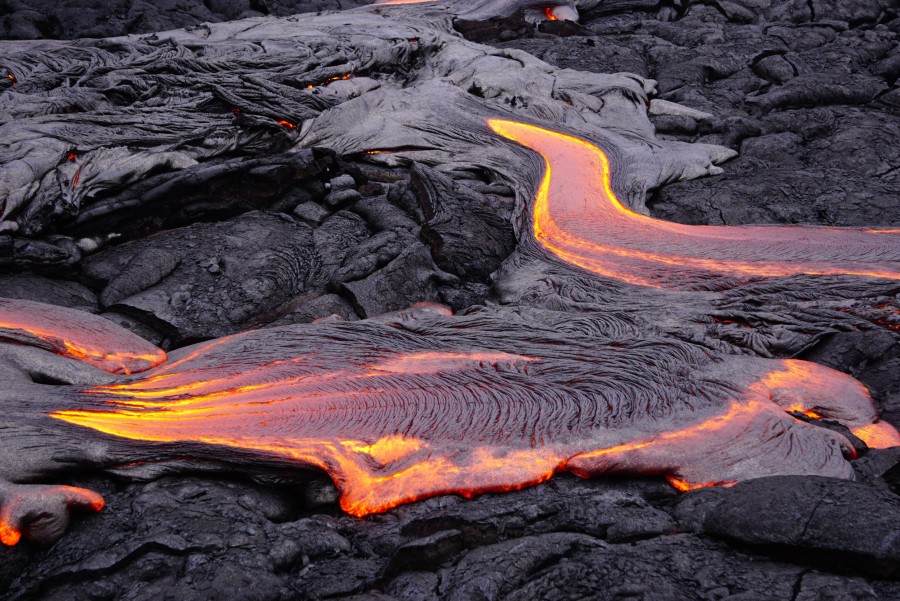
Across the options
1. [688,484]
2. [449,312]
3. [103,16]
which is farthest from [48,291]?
[103,16]

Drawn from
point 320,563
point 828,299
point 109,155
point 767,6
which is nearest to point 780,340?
point 828,299

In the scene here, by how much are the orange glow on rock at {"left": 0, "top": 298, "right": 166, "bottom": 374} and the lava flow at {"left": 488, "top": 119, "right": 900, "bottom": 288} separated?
2.66 m

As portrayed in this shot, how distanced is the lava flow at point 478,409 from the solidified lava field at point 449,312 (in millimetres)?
16

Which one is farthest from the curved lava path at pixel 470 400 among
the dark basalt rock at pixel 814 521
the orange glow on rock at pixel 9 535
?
the dark basalt rock at pixel 814 521

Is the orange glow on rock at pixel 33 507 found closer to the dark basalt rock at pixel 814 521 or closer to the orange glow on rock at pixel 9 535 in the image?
the orange glow on rock at pixel 9 535

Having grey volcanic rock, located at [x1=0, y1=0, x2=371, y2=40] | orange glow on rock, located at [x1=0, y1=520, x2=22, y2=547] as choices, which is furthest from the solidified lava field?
grey volcanic rock, located at [x1=0, y1=0, x2=371, y2=40]

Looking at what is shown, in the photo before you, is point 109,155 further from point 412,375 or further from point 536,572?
point 536,572

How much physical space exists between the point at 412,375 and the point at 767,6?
25.8ft

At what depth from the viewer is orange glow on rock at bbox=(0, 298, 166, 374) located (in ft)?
11.5

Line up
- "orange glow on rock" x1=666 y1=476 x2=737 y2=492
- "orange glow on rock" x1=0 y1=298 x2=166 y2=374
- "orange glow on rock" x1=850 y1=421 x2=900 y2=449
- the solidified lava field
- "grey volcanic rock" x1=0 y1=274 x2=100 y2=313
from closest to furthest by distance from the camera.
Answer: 1. the solidified lava field
2. "orange glow on rock" x1=666 y1=476 x2=737 y2=492
3. "orange glow on rock" x1=850 y1=421 x2=900 y2=449
4. "orange glow on rock" x1=0 y1=298 x2=166 y2=374
5. "grey volcanic rock" x1=0 y1=274 x2=100 y2=313

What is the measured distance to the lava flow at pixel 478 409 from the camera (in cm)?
270

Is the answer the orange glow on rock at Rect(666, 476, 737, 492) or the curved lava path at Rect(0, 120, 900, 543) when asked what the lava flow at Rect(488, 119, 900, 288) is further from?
the orange glow on rock at Rect(666, 476, 737, 492)

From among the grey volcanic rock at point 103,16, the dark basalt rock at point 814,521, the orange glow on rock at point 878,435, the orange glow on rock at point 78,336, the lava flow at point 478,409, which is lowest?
the orange glow on rock at point 78,336

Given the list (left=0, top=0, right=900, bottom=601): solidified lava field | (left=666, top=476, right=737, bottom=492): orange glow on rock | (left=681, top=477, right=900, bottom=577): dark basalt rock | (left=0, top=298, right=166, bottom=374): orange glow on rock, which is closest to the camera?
(left=681, top=477, right=900, bottom=577): dark basalt rock
